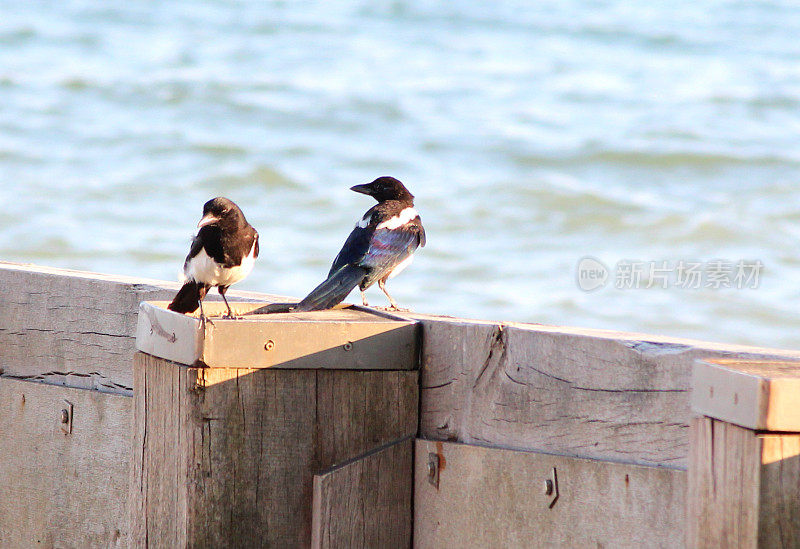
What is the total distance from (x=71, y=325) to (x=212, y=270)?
0.72 meters

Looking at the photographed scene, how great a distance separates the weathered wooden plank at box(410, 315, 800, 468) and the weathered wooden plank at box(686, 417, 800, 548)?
23 centimetres

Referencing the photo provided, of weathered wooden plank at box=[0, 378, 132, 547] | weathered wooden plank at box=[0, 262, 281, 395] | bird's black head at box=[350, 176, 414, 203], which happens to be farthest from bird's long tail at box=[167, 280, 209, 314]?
bird's black head at box=[350, 176, 414, 203]

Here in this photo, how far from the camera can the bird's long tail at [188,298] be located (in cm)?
239

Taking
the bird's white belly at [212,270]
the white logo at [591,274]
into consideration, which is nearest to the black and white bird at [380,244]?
the bird's white belly at [212,270]

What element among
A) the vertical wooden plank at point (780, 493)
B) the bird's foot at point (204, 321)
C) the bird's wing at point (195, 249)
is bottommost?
the vertical wooden plank at point (780, 493)

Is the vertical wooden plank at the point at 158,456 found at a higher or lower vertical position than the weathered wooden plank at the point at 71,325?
lower

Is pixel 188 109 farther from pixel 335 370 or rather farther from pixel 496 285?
pixel 335 370

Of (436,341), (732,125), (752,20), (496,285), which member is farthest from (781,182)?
(436,341)

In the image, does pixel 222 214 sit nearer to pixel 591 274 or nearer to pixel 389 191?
pixel 389 191

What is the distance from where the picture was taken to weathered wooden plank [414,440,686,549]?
5.46 feet

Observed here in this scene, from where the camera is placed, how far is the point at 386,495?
2.00m

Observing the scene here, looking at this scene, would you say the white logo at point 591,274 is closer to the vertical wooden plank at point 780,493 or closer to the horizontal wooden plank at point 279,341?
the horizontal wooden plank at point 279,341

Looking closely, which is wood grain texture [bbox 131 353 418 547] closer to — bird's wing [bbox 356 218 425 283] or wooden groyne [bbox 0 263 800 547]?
wooden groyne [bbox 0 263 800 547]

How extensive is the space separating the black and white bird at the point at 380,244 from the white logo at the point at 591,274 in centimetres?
397
